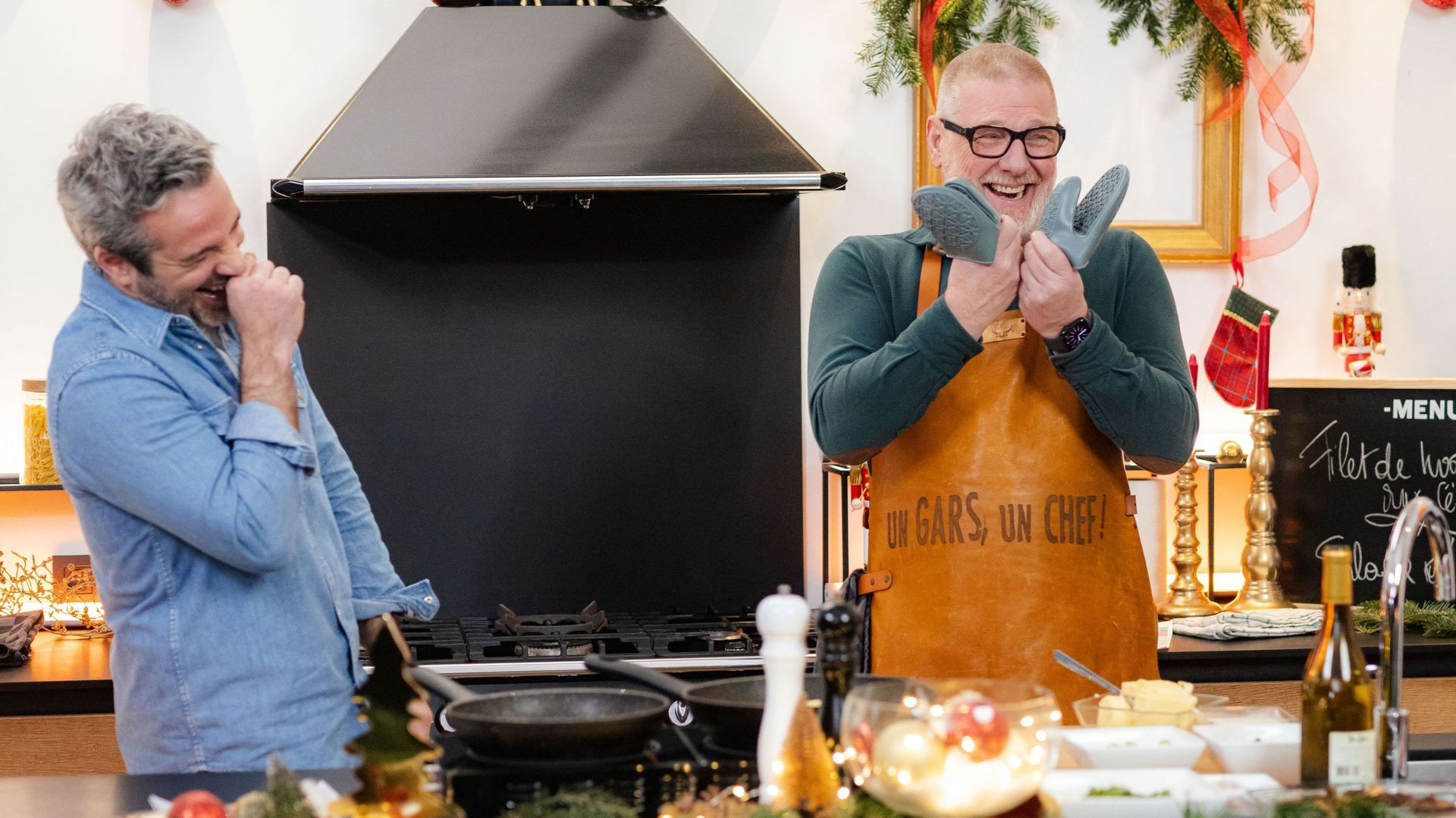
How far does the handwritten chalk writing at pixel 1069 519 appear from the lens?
182 centimetres

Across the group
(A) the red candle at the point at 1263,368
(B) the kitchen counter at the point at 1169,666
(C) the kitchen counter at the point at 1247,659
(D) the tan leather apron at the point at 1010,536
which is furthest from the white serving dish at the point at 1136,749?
(A) the red candle at the point at 1263,368

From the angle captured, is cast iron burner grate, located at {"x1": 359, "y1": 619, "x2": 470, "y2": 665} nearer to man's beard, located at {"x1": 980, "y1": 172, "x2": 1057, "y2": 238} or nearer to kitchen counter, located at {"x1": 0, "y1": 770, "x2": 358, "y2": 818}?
kitchen counter, located at {"x1": 0, "y1": 770, "x2": 358, "y2": 818}

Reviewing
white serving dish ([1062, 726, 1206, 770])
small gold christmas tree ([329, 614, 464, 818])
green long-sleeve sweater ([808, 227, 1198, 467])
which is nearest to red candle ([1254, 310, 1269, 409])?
green long-sleeve sweater ([808, 227, 1198, 467])

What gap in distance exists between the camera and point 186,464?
151 centimetres

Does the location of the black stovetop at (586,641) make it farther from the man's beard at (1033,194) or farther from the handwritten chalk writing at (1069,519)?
the man's beard at (1033,194)

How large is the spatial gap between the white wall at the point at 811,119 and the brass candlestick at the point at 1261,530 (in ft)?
0.74

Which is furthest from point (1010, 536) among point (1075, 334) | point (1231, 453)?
point (1231, 453)

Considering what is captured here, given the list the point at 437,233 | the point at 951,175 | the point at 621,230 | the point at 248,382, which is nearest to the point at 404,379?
the point at 437,233

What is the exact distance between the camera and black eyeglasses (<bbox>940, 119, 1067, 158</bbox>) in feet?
6.07

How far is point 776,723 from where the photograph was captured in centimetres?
113

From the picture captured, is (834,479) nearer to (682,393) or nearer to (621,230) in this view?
(682,393)

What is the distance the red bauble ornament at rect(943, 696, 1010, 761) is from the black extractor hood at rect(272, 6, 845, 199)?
1.46 meters

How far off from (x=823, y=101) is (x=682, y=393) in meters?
0.66

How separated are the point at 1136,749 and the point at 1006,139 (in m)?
0.91
